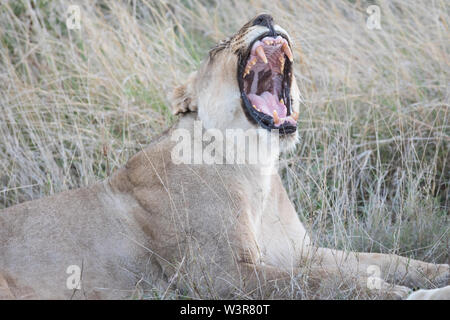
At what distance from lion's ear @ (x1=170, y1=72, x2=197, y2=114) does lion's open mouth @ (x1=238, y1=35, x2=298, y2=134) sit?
0.28m

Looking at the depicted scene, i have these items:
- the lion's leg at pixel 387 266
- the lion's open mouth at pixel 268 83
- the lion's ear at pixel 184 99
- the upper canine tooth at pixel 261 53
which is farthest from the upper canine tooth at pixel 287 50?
the lion's leg at pixel 387 266

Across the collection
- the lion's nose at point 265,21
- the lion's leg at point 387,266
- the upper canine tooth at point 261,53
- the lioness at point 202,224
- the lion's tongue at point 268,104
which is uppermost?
the lion's nose at point 265,21

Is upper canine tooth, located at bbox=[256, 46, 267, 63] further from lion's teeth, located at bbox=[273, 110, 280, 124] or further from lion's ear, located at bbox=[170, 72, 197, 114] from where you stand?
lion's ear, located at bbox=[170, 72, 197, 114]

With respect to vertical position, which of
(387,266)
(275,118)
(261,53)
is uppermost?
(261,53)

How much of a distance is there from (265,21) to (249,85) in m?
0.34

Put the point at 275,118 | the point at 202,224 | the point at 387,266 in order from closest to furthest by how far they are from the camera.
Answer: the point at 202,224
the point at 275,118
the point at 387,266

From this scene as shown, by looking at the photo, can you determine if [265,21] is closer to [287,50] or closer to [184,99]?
[287,50]

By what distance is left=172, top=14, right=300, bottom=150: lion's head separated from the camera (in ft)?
12.3

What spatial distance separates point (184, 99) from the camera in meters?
3.91

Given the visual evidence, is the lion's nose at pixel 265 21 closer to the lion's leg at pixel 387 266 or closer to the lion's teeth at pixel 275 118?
the lion's teeth at pixel 275 118

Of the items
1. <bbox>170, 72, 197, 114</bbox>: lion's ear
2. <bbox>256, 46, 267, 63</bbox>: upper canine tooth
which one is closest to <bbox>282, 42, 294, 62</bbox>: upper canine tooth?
<bbox>256, 46, 267, 63</bbox>: upper canine tooth

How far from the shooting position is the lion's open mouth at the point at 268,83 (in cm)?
372

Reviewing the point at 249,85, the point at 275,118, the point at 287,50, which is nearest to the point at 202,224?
the point at 275,118

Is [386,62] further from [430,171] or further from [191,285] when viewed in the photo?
[191,285]
